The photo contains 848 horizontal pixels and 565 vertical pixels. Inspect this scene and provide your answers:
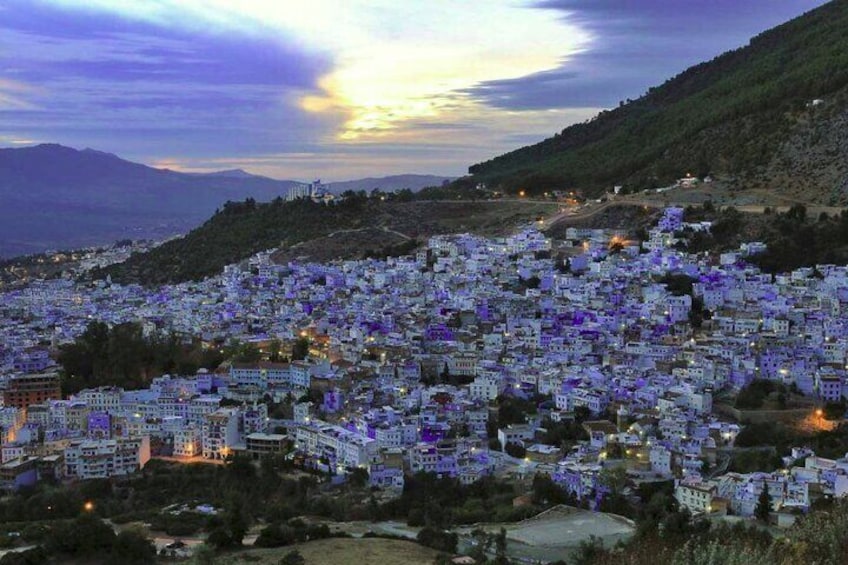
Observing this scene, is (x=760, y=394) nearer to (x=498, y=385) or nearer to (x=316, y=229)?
(x=498, y=385)

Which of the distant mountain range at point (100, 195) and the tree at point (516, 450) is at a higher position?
the distant mountain range at point (100, 195)

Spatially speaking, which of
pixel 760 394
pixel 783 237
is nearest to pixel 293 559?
pixel 760 394

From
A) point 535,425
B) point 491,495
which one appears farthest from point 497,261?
point 491,495

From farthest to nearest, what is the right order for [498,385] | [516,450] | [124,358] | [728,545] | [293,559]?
[124,358] → [498,385] → [516,450] → [293,559] → [728,545]

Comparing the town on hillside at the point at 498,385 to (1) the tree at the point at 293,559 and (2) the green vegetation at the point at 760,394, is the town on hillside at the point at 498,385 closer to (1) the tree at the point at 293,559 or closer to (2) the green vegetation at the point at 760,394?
(2) the green vegetation at the point at 760,394

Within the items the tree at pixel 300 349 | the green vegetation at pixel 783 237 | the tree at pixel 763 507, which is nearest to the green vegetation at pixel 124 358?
the tree at pixel 300 349

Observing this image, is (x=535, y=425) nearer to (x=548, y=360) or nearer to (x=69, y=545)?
(x=548, y=360)

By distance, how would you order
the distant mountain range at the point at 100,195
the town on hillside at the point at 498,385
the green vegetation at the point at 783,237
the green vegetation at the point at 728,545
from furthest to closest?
the distant mountain range at the point at 100,195, the green vegetation at the point at 783,237, the town on hillside at the point at 498,385, the green vegetation at the point at 728,545
